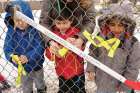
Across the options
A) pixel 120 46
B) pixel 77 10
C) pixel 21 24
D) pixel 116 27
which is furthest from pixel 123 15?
pixel 21 24

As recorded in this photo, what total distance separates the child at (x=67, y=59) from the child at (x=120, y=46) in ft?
0.44

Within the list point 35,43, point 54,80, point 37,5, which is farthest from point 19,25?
point 37,5

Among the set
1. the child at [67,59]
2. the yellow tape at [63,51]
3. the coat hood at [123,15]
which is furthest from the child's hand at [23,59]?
the coat hood at [123,15]

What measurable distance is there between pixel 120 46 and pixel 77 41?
10.9 inches

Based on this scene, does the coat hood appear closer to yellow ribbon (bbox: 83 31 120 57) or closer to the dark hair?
yellow ribbon (bbox: 83 31 120 57)

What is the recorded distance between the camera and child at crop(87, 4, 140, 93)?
2645 mm

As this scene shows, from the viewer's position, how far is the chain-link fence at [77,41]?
2682 millimetres

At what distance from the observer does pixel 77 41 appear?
276 cm

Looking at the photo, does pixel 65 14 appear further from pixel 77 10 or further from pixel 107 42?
pixel 107 42

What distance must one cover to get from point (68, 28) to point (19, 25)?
36 centimetres

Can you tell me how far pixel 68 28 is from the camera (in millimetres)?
2803

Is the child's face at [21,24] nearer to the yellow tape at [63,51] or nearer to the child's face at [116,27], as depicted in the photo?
the yellow tape at [63,51]

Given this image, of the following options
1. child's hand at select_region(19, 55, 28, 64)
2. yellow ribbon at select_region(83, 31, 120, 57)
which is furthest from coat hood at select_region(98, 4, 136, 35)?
child's hand at select_region(19, 55, 28, 64)

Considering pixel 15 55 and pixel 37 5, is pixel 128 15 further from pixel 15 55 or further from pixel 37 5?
pixel 37 5
